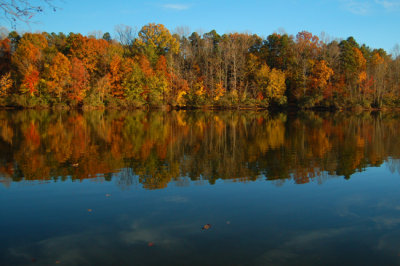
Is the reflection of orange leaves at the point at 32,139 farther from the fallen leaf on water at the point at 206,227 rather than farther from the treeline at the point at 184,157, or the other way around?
the fallen leaf on water at the point at 206,227

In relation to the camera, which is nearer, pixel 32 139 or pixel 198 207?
pixel 198 207

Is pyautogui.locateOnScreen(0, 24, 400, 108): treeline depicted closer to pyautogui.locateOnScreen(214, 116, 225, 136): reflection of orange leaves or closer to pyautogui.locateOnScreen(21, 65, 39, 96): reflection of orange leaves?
pyautogui.locateOnScreen(21, 65, 39, 96): reflection of orange leaves

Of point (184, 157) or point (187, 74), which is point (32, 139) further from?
point (187, 74)

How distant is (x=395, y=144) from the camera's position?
1933 cm

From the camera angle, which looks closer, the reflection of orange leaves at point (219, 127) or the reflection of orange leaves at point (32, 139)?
the reflection of orange leaves at point (32, 139)

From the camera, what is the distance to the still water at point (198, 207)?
239 inches

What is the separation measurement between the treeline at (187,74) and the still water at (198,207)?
44.1m

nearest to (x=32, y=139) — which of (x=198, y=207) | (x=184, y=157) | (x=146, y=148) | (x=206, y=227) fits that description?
(x=146, y=148)

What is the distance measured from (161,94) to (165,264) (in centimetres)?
6009

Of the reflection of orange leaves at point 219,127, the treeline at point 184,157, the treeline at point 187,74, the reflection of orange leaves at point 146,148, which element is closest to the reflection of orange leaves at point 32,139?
the treeline at point 184,157

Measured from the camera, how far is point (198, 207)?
27.8ft

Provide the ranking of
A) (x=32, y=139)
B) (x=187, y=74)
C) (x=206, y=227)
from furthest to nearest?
(x=187, y=74) < (x=32, y=139) < (x=206, y=227)

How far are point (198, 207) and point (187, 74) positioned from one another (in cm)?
6053

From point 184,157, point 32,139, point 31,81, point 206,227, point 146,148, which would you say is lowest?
point 206,227
